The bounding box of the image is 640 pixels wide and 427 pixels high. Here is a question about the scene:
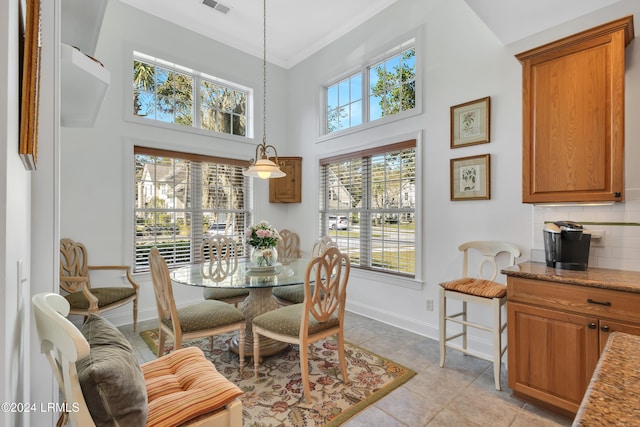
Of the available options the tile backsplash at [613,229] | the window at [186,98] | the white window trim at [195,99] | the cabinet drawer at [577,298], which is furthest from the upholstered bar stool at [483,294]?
the window at [186,98]

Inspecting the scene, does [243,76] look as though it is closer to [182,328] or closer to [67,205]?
[67,205]

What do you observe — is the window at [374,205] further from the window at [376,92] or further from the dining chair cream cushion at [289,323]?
the dining chair cream cushion at [289,323]

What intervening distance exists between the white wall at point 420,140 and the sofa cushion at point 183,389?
238cm

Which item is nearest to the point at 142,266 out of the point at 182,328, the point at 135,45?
the point at 182,328

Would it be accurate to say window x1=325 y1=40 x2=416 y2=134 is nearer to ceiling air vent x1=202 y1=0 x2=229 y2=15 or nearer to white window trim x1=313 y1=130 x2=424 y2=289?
white window trim x1=313 y1=130 x2=424 y2=289

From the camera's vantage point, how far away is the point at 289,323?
2.22 meters

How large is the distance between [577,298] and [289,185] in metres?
3.77

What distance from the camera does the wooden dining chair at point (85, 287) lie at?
2711 mm

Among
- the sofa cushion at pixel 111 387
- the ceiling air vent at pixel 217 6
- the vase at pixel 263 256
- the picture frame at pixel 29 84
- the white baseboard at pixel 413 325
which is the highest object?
the ceiling air vent at pixel 217 6

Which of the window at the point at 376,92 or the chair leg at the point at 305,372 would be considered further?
the window at the point at 376,92

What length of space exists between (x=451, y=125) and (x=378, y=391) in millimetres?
2514

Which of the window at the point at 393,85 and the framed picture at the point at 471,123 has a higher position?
the window at the point at 393,85

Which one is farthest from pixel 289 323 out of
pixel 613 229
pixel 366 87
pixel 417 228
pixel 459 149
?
pixel 366 87

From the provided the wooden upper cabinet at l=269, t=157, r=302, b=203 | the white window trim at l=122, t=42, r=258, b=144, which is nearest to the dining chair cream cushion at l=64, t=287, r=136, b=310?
the white window trim at l=122, t=42, r=258, b=144
